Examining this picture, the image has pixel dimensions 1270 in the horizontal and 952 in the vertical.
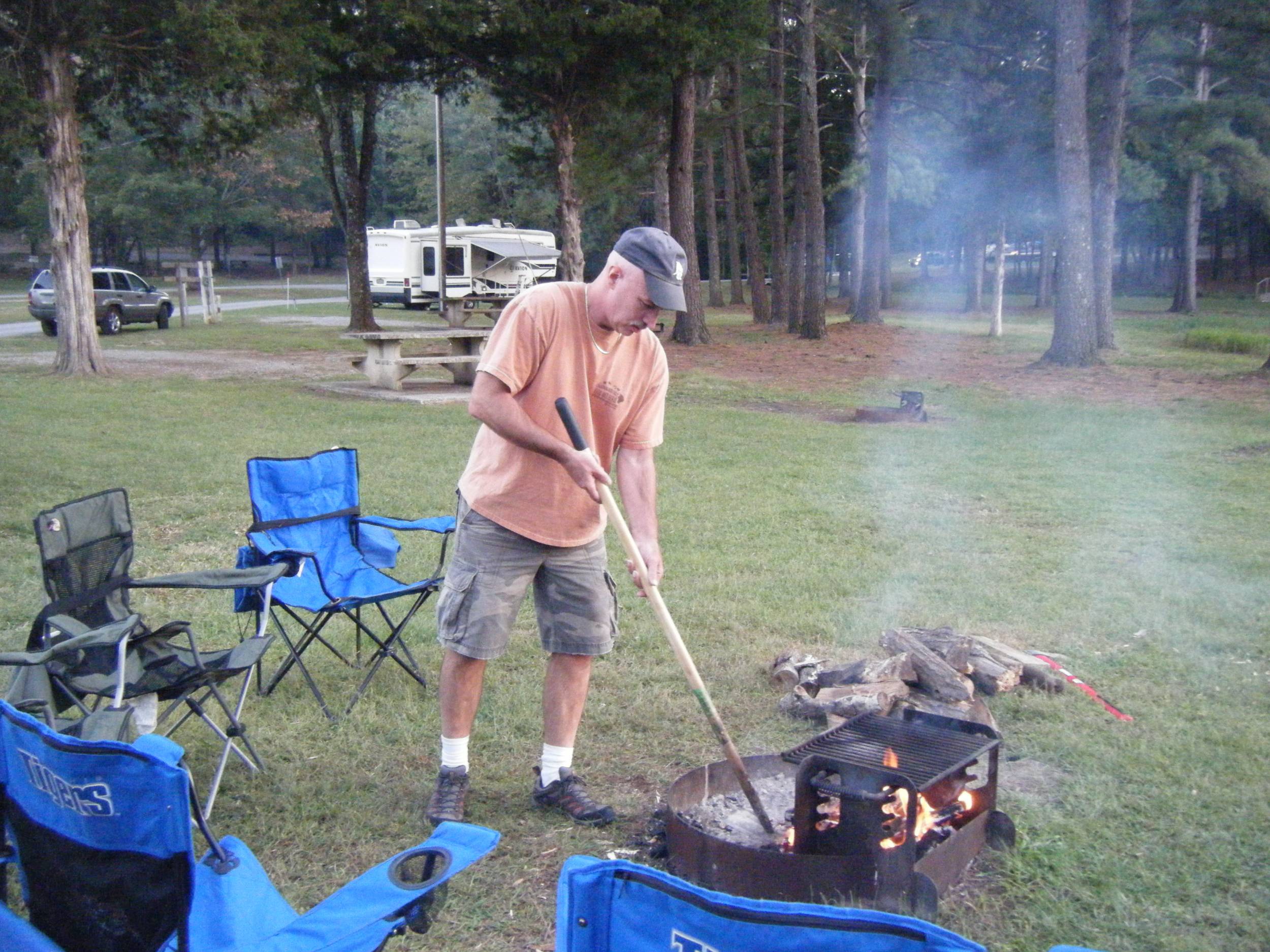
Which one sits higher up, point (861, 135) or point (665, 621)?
point (861, 135)

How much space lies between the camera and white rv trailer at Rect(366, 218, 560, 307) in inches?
1126

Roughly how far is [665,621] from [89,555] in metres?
1.91

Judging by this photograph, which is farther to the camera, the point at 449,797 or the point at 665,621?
the point at 449,797

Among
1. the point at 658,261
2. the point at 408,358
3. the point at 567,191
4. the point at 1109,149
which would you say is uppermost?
the point at 1109,149

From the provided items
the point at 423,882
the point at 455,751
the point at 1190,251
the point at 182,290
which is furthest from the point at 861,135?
the point at 423,882

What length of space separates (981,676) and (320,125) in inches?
739

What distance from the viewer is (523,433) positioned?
2889 mm

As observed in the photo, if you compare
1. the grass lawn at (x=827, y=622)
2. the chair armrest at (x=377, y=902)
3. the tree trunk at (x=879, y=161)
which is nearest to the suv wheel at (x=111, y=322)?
the grass lawn at (x=827, y=622)

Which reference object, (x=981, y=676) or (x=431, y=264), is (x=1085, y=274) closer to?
(x=981, y=676)

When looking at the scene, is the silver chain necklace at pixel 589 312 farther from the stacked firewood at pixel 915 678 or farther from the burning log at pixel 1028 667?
the burning log at pixel 1028 667

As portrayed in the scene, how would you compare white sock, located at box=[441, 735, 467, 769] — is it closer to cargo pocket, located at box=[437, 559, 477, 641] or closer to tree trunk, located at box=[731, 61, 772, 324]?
cargo pocket, located at box=[437, 559, 477, 641]

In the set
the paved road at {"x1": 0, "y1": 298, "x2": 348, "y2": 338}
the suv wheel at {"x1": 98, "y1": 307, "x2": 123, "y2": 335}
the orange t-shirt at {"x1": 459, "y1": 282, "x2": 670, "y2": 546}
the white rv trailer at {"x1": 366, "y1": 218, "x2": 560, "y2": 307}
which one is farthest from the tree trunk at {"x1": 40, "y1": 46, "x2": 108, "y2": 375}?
the white rv trailer at {"x1": 366, "y1": 218, "x2": 560, "y2": 307}

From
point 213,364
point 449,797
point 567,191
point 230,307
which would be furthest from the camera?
point 230,307

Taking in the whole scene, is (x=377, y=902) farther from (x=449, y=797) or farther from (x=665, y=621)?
(x=449, y=797)
